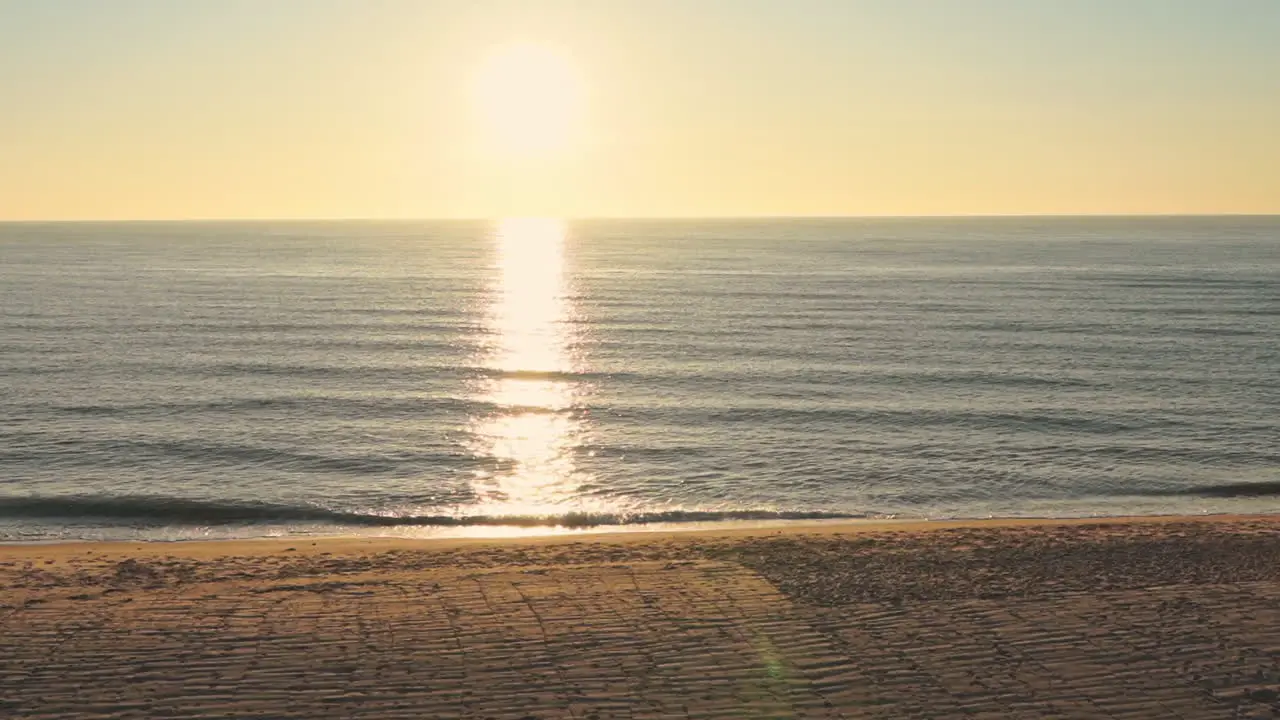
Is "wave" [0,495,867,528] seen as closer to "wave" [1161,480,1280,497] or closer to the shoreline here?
the shoreline

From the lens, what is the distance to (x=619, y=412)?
140 feet

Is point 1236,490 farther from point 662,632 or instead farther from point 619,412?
point 662,632

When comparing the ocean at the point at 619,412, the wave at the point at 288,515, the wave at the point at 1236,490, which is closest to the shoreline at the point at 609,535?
the wave at the point at 288,515

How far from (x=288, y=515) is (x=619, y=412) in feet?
54.2

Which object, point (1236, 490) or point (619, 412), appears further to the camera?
point (619, 412)

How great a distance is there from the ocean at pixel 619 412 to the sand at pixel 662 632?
23.4 ft

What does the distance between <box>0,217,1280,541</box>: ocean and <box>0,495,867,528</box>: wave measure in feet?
0.29

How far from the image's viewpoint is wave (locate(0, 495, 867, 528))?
28078 millimetres

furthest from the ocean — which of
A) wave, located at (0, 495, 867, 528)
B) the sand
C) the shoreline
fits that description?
the sand

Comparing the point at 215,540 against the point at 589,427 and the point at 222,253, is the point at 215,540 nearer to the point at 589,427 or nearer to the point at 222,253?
the point at 589,427

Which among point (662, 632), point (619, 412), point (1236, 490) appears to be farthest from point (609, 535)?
point (1236, 490)

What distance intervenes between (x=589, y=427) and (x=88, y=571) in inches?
835

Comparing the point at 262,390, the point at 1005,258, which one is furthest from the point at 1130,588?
the point at 1005,258

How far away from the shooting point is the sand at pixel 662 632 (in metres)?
13.6
